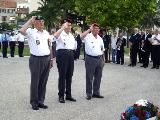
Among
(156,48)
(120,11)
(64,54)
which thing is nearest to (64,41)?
(64,54)

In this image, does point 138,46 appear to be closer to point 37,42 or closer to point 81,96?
point 81,96

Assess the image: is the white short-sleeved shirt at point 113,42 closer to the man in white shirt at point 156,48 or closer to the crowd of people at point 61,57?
the man in white shirt at point 156,48

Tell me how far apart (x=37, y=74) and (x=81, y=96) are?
229 cm

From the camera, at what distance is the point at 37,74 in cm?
1053

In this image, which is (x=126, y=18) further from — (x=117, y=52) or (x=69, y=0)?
(x=69, y=0)

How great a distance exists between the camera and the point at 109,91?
13703 mm

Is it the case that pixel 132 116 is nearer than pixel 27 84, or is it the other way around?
pixel 132 116

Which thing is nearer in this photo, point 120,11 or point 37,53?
point 37,53

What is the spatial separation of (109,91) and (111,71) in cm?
614

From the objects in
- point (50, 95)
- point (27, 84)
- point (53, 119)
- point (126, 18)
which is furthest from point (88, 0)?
point (53, 119)

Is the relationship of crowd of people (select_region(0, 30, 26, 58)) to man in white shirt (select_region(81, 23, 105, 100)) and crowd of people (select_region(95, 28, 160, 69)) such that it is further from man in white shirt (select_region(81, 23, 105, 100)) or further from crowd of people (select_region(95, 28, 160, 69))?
man in white shirt (select_region(81, 23, 105, 100))

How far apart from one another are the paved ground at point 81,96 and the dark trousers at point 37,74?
0.31 m

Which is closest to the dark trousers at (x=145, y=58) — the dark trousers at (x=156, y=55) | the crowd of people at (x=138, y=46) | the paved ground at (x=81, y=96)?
the crowd of people at (x=138, y=46)

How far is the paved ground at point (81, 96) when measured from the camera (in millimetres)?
9925
